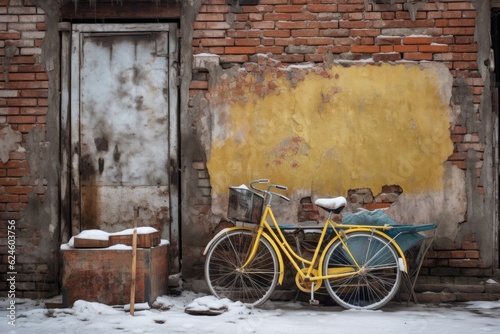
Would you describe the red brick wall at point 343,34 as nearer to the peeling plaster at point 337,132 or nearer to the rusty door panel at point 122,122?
the peeling plaster at point 337,132

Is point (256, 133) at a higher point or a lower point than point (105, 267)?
higher

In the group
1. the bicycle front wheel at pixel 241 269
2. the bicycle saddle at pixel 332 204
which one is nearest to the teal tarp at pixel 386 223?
the bicycle saddle at pixel 332 204

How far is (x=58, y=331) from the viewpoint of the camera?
17.3 ft

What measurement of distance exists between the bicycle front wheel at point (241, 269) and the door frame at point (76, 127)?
0.68m

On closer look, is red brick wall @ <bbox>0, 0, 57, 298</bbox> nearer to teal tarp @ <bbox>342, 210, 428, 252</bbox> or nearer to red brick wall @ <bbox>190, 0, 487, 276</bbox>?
red brick wall @ <bbox>190, 0, 487, 276</bbox>

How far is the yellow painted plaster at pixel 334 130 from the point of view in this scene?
22.8 ft

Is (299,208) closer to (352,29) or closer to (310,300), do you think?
(310,300)

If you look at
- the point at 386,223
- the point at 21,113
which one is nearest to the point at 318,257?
the point at 386,223

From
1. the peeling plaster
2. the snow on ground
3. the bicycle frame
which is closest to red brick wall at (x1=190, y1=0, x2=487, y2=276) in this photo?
the peeling plaster

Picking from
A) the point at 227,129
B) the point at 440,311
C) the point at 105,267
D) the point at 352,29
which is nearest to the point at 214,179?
the point at 227,129

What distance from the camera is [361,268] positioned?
6312 millimetres

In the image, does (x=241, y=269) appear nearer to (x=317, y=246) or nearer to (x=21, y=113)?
(x=317, y=246)

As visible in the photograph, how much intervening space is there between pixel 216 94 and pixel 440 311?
10.5ft

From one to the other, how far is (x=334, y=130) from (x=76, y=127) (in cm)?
284
